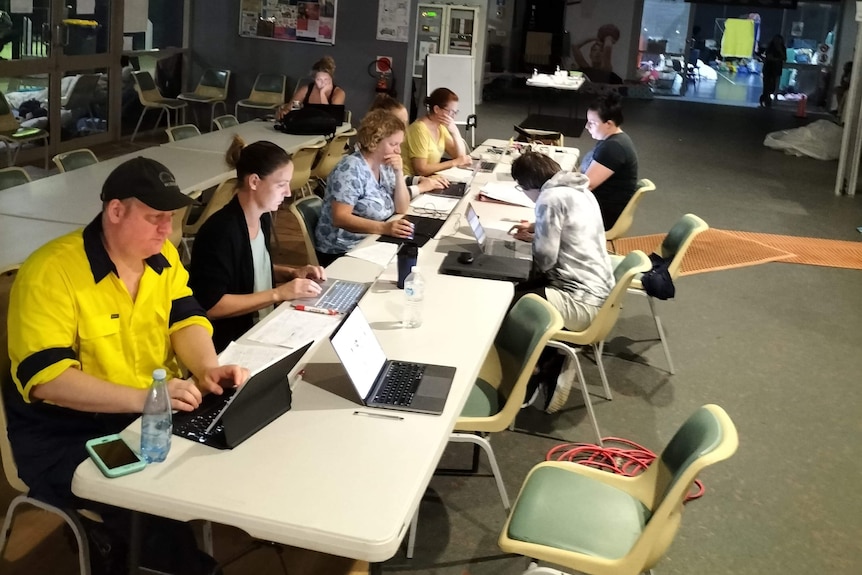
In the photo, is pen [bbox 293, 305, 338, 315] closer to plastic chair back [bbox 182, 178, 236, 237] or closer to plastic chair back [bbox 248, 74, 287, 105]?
plastic chair back [bbox 182, 178, 236, 237]

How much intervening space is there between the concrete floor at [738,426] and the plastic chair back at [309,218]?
1.23 metres

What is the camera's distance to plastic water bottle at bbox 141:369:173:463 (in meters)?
2.11

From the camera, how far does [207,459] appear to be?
7.02 ft

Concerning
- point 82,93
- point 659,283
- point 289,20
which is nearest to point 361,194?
point 659,283

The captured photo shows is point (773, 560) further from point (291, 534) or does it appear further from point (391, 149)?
point (391, 149)

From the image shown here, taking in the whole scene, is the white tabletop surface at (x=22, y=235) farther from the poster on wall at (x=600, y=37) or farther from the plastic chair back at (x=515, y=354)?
the poster on wall at (x=600, y=37)

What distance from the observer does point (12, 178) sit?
16.6ft

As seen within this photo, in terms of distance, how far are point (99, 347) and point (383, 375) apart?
2.70ft

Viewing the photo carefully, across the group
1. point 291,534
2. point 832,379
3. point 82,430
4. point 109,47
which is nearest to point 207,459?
point 291,534

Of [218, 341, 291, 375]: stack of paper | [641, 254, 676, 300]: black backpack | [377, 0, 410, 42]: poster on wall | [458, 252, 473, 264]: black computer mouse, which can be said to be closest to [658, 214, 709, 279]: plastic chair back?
[641, 254, 676, 300]: black backpack

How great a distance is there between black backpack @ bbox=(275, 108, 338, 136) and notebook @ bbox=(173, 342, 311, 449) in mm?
5057

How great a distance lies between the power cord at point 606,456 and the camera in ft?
12.7

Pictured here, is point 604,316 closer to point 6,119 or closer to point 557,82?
point 6,119

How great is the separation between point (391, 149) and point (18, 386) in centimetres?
255
